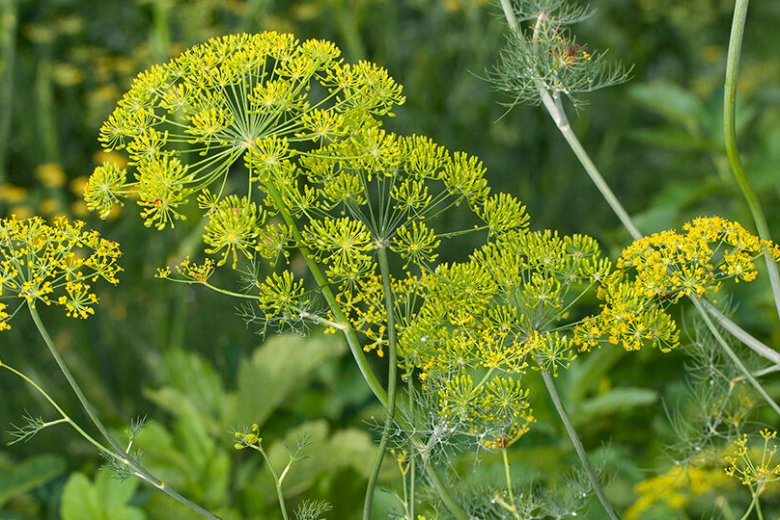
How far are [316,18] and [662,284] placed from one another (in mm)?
2083

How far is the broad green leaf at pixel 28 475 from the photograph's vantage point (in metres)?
1.03

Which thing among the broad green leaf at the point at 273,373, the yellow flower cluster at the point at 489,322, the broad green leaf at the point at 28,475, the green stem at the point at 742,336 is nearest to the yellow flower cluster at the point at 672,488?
the green stem at the point at 742,336

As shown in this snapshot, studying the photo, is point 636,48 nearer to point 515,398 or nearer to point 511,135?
point 511,135

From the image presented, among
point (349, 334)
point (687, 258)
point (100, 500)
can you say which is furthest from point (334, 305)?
point (100, 500)

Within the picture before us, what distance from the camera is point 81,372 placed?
75.0 inches

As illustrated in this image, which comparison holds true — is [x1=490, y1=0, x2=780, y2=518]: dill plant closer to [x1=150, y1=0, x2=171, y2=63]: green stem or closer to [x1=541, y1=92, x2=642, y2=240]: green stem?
[x1=541, y1=92, x2=642, y2=240]: green stem

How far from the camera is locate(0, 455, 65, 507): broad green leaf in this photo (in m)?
1.03

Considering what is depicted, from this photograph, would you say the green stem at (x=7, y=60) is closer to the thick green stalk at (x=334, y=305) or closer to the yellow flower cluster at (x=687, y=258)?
the thick green stalk at (x=334, y=305)

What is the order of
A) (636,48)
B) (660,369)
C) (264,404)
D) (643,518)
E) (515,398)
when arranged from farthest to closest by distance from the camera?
(636,48) → (660,369) → (264,404) → (643,518) → (515,398)

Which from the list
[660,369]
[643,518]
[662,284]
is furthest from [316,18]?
[662,284]

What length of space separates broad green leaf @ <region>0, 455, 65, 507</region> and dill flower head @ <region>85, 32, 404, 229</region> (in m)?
0.65

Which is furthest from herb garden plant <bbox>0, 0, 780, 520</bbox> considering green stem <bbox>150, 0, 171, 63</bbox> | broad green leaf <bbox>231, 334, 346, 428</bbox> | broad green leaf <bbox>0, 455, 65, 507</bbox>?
green stem <bbox>150, 0, 171, 63</bbox>

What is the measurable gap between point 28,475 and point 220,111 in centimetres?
76

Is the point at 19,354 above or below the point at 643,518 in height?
above
